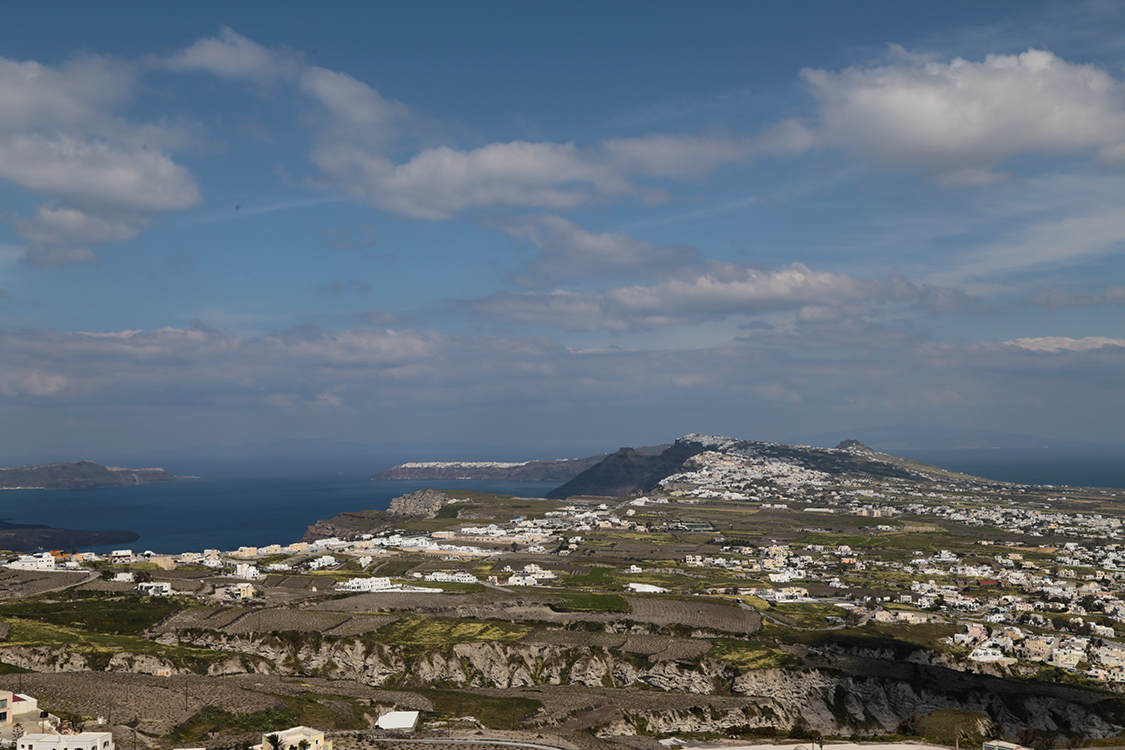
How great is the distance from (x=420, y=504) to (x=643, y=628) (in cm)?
12329

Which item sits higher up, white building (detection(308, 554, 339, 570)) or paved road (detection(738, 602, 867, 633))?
white building (detection(308, 554, 339, 570))

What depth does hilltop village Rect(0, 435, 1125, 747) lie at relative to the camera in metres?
57.9

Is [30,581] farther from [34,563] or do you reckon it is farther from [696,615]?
[696,615]

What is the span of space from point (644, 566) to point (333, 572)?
126ft

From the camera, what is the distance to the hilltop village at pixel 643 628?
190 ft

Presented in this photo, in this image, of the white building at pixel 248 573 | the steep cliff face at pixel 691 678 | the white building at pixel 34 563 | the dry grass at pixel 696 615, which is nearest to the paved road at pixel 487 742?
the steep cliff face at pixel 691 678

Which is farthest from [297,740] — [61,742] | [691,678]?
[691,678]

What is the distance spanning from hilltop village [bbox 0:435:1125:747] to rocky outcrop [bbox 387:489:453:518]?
53586 millimetres

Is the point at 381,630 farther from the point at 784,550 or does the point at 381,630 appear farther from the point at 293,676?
the point at 784,550

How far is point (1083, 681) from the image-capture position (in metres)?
64.8

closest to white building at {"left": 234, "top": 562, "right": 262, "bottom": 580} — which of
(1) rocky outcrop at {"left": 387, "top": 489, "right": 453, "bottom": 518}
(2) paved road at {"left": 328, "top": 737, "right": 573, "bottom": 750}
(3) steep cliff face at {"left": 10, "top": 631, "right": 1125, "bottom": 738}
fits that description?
(3) steep cliff face at {"left": 10, "top": 631, "right": 1125, "bottom": 738}

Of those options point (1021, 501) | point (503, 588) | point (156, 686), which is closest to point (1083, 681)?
point (503, 588)

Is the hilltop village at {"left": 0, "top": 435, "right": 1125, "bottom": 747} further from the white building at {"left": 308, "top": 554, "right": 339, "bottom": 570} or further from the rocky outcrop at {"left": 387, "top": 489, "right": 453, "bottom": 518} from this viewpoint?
the rocky outcrop at {"left": 387, "top": 489, "right": 453, "bottom": 518}

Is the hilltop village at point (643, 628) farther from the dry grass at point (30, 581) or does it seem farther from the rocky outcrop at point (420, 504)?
the rocky outcrop at point (420, 504)
